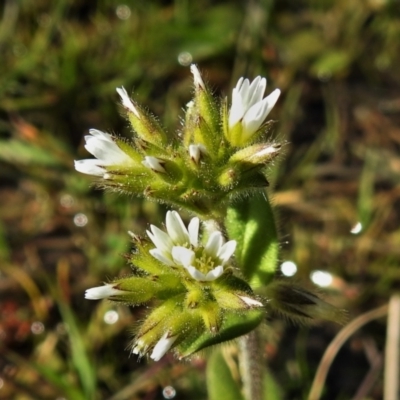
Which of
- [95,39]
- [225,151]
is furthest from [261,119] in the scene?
[95,39]

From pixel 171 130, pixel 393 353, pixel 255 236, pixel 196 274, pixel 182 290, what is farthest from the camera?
pixel 171 130

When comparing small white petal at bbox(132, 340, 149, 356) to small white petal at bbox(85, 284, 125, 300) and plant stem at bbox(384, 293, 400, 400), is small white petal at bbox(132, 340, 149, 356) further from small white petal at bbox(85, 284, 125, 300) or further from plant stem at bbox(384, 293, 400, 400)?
plant stem at bbox(384, 293, 400, 400)

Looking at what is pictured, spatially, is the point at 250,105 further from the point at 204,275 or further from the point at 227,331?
the point at 227,331

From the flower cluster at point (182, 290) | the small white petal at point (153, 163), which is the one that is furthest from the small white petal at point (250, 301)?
the small white petal at point (153, 163)

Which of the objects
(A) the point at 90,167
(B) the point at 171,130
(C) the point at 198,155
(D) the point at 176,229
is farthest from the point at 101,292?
(B) the point at 171,130

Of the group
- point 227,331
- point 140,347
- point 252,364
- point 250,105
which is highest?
point 250,105

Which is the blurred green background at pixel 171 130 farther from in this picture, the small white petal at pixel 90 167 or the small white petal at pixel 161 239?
the small white petal at pixel 90 167
